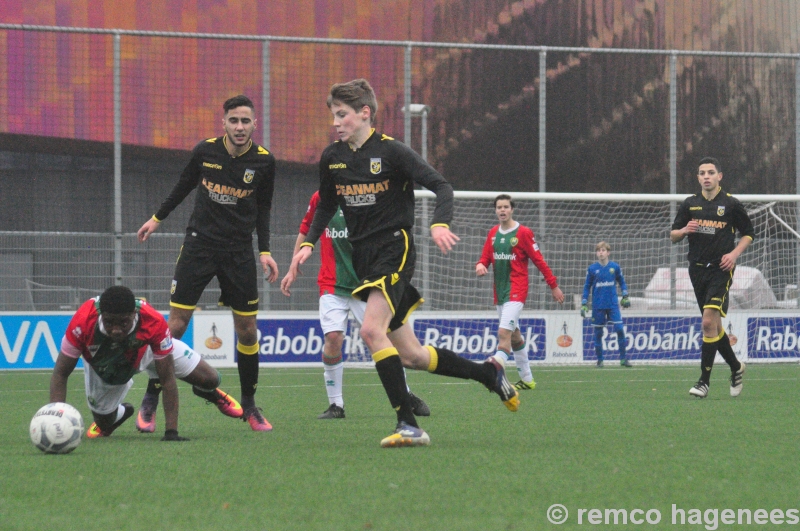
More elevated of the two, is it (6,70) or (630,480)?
(6,70)

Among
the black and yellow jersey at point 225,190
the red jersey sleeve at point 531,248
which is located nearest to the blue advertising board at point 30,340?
the red jersey sleeve at point 531,248

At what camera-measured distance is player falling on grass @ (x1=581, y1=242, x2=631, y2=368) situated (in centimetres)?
1683

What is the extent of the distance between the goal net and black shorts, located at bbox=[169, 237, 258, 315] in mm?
8941

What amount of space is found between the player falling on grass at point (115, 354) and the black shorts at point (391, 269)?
3.58 feet

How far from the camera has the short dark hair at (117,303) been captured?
5688mm


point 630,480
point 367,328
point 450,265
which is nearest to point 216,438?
point 367,328

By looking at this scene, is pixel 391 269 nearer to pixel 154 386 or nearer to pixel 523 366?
pixel 154 386

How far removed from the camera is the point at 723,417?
777 cm

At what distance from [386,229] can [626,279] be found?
12982 millimetres

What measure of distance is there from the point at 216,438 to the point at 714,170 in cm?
543

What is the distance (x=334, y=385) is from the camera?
862 centimetres

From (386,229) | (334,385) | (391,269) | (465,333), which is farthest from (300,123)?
(391,269)

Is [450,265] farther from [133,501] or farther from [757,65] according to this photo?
[133,501]

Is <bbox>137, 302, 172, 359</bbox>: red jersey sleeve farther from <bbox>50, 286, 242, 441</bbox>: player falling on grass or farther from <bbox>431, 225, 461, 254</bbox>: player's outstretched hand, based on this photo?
<bbox>431, 225, 461, 254</bbox>: player's outstretched hand
